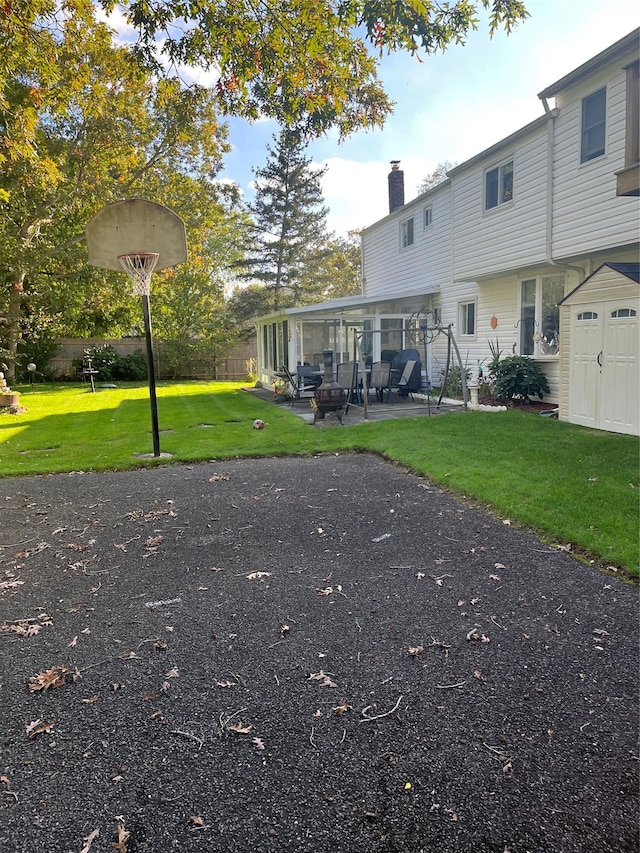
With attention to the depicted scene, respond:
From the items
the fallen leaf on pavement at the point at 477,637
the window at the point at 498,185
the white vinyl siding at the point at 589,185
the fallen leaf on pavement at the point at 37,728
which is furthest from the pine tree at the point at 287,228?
the fallen leaf on pavement at the point at 37,728

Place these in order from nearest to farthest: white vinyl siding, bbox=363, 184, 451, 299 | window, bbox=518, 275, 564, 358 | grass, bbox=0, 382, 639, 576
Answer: grass, bbox=0, 382, 639, 576 < window, bbox=518, 275, 564, 358 < white vinyl siding, bbox=363, 184, 451, 299

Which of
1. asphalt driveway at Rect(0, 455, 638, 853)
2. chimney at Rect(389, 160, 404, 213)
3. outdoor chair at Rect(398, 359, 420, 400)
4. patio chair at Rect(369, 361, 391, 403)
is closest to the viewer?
asphalt driveway at Rect(0, 455, 638, 853)

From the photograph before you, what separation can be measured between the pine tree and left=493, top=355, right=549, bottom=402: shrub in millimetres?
19948

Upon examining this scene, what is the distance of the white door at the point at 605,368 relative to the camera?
8055mm

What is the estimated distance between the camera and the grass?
190 inches

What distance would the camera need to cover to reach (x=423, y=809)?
1873mm

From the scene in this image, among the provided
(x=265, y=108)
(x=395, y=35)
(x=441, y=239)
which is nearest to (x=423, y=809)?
(x=395, y=35)

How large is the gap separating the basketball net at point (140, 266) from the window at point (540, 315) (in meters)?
7.96

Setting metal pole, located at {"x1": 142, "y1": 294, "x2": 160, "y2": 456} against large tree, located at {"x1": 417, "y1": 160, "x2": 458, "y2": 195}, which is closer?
metal pole, located at {"x1": 142, "y1": 294, "x2": 160, "y2": 456}

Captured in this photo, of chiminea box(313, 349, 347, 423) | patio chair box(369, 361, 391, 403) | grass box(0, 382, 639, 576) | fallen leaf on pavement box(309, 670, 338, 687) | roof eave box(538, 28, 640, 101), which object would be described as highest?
roof eave box(538, 28, 640, 101)

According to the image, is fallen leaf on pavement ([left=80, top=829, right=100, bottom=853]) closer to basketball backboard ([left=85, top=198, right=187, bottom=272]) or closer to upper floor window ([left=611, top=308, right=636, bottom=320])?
basketball backboard ([left=85, top=198, right=187, bottom=272])

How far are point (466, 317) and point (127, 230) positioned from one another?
945cm

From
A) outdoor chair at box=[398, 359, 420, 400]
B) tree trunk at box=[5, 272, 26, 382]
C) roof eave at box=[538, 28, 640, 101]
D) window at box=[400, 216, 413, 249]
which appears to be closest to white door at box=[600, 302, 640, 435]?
roof eave at box=[538, 28, 640, 101]

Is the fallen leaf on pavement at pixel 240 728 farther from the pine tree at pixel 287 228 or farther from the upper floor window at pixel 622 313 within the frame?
the pine tree at pixel 287 228
